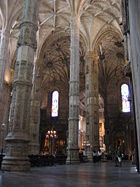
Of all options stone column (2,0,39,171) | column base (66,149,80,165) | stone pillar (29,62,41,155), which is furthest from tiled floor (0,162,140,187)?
stone pillar (29,62,41,155)

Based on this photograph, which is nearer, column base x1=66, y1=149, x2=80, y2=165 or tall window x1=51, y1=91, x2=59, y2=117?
column base x1=66, y1=149, x2=80, y2=165

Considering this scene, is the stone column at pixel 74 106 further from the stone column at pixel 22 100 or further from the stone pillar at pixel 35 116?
the stone pillar at pixel 35 116

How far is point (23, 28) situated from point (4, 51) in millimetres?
10657

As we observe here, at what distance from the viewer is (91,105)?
22.7m

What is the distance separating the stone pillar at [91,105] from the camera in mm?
21438

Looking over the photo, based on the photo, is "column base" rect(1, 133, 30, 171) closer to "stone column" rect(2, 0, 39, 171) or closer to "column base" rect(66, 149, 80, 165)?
"stone column" rect(2, 0, 39, 171)

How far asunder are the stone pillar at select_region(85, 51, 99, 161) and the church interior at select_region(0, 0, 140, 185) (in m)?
0.11

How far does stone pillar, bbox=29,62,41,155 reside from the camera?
23000 millimetres

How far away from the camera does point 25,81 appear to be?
9344 mm

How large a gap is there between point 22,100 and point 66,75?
31345 mm

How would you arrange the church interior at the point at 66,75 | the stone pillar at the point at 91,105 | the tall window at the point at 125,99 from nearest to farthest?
the church interior at the point at 66,75 < the stone pillar at the point at 91,105 < the tall window at the point at 125,99

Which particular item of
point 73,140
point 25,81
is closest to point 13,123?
point 25,81

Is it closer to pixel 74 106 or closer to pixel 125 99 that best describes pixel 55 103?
pixel 125 99

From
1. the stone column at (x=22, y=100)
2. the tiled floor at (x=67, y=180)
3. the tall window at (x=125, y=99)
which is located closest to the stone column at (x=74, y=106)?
the stone column at (x=22, y=100)
